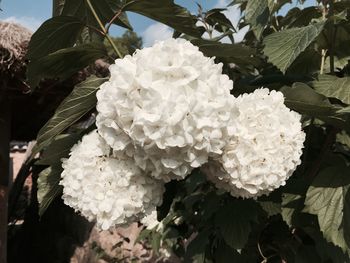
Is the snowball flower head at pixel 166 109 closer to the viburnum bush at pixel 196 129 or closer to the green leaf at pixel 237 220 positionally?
the viburnum bush at pixel 196 129

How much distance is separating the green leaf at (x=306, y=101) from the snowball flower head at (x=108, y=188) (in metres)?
0.31

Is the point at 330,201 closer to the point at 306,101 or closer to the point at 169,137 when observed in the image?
the point at 306,101

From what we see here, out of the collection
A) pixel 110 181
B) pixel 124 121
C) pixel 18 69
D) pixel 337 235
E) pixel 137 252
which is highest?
pixel 124 121

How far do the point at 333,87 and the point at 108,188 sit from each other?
21.8 inches

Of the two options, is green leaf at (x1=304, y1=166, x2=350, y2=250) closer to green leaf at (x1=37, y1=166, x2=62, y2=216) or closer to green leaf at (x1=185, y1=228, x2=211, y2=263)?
green leaf at (x1=185, y1=228, x2=211, y2=263)

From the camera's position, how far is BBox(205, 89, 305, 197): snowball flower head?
800 mm

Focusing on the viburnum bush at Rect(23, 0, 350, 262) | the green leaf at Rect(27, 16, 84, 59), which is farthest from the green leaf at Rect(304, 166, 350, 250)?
the green leaf at Rect(27, 16, 84, 59)

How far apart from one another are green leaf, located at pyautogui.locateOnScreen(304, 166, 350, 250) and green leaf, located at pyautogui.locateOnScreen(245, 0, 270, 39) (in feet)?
1.33

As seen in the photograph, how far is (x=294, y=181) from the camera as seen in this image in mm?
1139

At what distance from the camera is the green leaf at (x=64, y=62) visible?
91cm

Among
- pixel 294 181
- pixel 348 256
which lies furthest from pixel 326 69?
pixel 348 256

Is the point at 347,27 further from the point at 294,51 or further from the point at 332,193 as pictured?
the point at 332,193

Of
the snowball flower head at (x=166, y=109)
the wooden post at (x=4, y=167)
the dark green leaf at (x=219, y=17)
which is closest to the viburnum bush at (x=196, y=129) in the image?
the snowball flower head at (x=166, y=109)

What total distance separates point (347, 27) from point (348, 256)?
0.55 metres
